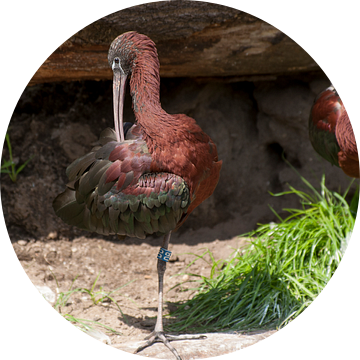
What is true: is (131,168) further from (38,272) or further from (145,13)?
(38,272)

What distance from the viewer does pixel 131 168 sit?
9.32 ft

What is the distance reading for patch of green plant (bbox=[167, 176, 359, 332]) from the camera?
11.4ft

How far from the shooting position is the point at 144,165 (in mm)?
2832

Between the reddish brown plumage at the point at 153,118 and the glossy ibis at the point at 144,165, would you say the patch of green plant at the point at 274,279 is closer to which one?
the glossy ibis at the point at 144,165

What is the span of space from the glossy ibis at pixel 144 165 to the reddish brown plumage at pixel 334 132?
3.84ft

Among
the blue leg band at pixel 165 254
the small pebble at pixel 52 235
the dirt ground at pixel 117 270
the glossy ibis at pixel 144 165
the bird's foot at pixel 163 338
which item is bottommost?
the bird's foot at pixel 163 338

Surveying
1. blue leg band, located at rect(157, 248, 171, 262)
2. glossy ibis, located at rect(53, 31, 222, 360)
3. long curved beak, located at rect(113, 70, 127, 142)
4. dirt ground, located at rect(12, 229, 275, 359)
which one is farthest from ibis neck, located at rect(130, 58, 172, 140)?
dirt ground, located at rect(12, 229, 275, 359)

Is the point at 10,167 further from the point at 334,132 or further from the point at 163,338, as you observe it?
the point at 334,132

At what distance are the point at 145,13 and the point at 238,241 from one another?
8.24 ft

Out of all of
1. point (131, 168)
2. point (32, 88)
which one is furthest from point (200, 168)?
point (32, 88)

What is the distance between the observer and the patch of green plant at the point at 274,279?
11.4 ft

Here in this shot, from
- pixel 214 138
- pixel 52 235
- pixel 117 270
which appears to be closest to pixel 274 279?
pixel 117 270

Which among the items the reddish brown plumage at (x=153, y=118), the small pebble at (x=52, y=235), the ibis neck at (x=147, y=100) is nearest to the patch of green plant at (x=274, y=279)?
the reddish brown plumage at (x=153, y=118)

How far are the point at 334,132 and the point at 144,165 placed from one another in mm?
1735
